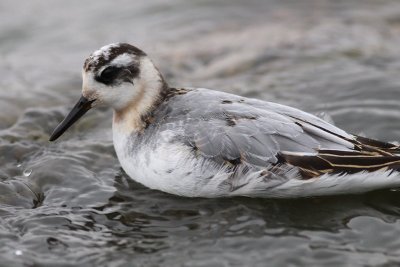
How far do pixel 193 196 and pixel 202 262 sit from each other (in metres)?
1.25

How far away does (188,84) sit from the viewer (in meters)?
11.0

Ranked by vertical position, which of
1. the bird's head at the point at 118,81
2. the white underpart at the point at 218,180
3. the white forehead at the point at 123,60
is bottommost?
the white underpart at the point at 218,180

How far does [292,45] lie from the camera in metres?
12.1

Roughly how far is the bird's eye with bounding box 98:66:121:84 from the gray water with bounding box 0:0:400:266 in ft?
3.84

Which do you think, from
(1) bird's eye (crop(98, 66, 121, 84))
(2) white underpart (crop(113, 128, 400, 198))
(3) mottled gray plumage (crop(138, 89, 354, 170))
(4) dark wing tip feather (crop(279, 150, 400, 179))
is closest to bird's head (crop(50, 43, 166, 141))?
(1) bird's eye (crop(98, 66, 121, 84))

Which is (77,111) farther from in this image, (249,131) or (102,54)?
(249,131)

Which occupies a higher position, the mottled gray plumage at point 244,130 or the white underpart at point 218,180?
the mottled gray plumage at point 244,130

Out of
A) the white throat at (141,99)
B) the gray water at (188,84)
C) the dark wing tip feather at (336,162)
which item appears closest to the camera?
the gray water at (188,84)

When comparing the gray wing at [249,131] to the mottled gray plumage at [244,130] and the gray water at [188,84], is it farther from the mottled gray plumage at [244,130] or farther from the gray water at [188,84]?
the gray water at [188,84]

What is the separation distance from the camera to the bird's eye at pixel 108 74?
24.7 feet

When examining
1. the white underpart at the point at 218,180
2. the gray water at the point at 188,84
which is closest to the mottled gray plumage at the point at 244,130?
the white underpart at the point at 218,180

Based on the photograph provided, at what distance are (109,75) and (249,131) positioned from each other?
5.36ft

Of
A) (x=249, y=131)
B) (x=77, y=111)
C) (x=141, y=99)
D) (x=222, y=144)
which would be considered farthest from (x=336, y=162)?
(x=77, y=111)

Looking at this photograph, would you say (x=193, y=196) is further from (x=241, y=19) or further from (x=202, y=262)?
(x=241, y=19)
